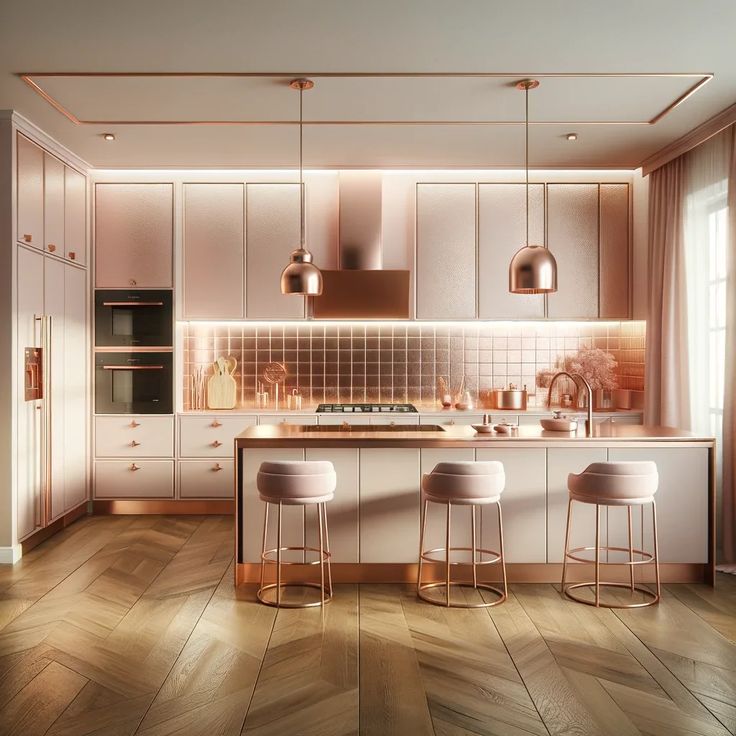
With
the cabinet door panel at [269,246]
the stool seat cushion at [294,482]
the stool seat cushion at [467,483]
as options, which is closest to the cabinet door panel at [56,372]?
the cabinet door panel at [269,246]

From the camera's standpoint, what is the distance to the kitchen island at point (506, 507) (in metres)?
4.25

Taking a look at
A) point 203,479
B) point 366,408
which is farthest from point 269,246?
point 203,479

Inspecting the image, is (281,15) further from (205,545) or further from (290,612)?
(205,545)

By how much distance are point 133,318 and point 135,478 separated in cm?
140

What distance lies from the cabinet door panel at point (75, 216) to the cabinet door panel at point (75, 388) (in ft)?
0.49

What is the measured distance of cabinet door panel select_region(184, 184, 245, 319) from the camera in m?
6.25

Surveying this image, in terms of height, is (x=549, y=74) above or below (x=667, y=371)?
above

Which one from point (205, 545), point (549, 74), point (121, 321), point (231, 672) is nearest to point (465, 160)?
point (549, 74)

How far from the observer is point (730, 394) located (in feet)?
14.9

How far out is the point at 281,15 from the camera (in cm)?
332

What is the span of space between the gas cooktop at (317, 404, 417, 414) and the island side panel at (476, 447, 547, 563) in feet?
6.00

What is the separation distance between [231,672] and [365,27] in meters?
3.05

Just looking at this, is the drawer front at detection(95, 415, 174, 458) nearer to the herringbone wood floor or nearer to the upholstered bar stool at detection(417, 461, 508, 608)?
the herringbone wood floor

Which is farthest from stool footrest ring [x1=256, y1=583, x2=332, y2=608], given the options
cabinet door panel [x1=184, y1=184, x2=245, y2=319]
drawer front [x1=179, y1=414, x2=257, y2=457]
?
cabinet door panel [x1=184, y1=184, x2=245, y2=319]
